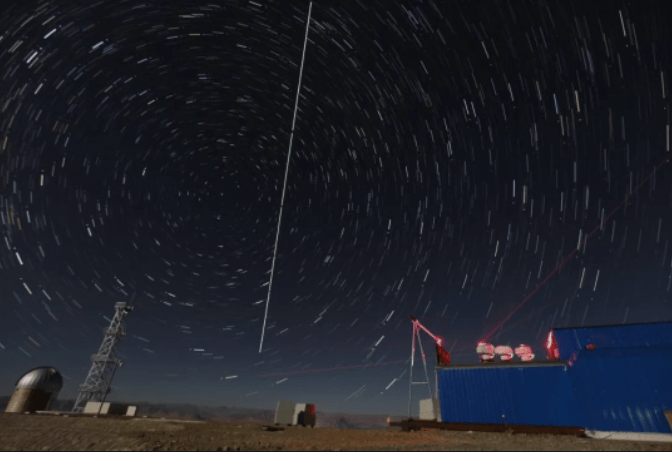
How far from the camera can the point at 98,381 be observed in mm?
46219

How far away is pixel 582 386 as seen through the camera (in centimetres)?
1802

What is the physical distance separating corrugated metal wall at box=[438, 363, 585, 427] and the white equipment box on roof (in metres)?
13.3

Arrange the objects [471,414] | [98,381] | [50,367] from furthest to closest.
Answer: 1. [98,381]
2. [50,367]
3. [471,414]

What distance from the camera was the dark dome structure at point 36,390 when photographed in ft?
114

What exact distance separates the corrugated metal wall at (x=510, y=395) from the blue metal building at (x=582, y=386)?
48 millimetres

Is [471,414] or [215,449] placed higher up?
[471,414]

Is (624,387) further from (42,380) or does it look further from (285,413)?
(42,380)

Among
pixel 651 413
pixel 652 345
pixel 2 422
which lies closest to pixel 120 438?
pixel 2 422

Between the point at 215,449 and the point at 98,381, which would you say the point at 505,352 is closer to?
the point at 215,449

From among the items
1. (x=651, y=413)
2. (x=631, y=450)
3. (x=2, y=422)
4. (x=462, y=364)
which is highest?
(x=462, y=364)

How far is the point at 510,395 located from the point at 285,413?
18.0 metres

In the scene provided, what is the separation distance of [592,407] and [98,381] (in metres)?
58.9

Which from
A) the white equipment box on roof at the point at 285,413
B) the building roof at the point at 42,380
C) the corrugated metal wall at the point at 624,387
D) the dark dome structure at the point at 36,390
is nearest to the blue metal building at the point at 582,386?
the corrugated metal wall at the point at 624,387

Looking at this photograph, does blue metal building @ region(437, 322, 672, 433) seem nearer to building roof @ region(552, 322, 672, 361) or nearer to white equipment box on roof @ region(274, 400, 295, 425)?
building roof @ region(552, 322, 672, 361)
